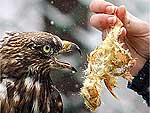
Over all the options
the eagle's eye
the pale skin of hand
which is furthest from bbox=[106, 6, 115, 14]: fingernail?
the eagle's eye

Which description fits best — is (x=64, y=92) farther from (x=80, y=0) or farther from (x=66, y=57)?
(x=80, y=0)

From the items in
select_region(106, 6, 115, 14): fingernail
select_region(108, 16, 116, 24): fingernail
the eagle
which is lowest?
the eagle

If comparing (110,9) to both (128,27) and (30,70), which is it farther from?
(30,70)

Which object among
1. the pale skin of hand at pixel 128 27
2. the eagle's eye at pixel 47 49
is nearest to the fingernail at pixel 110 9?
the pale skin of hand at pixel 128 27

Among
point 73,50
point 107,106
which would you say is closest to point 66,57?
point 73,50

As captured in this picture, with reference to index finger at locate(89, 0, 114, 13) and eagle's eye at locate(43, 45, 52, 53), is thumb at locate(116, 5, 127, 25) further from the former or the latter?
eagle's eye at locate(43, 45, 52, 53)

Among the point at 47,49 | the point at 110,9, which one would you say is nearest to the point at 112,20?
the point at 110,9

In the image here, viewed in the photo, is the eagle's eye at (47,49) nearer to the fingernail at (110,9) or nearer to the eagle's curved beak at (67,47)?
the eagle's curved beak at (67,47)
